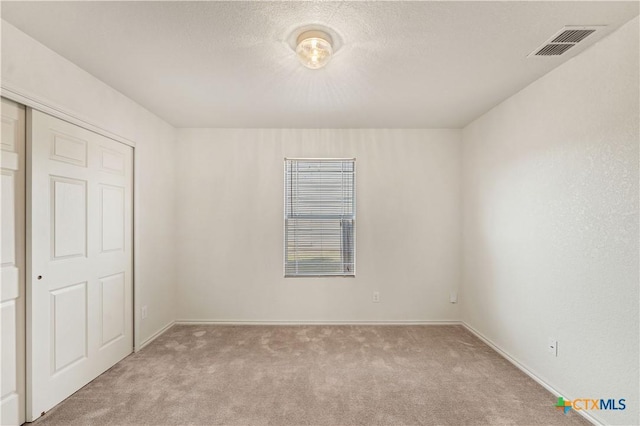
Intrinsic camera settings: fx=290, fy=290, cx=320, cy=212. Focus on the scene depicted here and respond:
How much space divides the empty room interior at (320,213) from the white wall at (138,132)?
2 cm

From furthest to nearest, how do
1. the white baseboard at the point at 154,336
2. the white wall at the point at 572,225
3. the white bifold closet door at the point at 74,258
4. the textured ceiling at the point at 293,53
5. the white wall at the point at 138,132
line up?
the white baseboard at the point at 154,336 < the white bifold closet door at the point at 74,258 < the white wall at the point at 138,132 < the white wall at the point at 572,225 < the textured ceiling at the point at 293,53

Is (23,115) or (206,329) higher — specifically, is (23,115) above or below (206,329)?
above

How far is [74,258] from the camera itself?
2252 mm

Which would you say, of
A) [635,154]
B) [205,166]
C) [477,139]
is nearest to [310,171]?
[205,166]

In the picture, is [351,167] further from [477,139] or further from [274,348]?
[274,348]

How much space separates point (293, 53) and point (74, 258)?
7.44 ft

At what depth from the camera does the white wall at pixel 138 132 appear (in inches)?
72.9

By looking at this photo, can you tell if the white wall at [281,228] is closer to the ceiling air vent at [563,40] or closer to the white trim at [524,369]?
the white trim at [524,369]

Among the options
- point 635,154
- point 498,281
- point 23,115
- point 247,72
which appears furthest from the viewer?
point 498,281

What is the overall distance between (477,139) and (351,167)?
152cm

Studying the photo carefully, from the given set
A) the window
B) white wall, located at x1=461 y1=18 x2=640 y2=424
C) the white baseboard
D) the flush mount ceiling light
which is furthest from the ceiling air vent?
the white baseboard

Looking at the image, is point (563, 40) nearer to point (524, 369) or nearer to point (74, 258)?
point (524, 369)

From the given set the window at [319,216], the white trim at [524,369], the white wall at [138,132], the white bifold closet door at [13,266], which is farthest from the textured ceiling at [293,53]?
the white trim at [524,369]

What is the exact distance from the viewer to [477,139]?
3.42m
